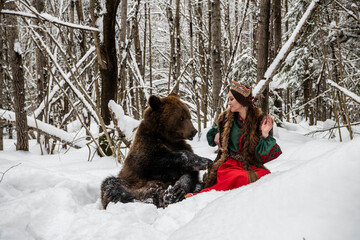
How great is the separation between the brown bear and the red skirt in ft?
0.62

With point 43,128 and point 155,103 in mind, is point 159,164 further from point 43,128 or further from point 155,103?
point 43,128

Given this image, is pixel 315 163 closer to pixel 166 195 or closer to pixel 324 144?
pixel 166 195

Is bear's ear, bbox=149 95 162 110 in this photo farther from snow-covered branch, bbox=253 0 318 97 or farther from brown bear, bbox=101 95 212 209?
snow-covered branch, bbox=253 0 318 97

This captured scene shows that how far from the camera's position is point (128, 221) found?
183cm

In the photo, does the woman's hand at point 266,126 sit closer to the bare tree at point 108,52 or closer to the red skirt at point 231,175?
the red skirt at point 231,175

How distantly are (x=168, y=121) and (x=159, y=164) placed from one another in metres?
0.48

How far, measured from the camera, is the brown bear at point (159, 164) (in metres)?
2.67

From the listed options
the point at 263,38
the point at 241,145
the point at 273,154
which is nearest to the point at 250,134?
the point at 241,145

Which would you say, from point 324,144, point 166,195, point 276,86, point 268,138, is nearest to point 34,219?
point 166,195

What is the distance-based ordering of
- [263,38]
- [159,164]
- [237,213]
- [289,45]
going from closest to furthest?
1. [237,213]
2. [159,164]
3. [289,45]
4. [263,38]

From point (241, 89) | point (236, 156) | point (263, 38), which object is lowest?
point (236, 156)

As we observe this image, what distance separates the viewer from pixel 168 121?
3.00 meters

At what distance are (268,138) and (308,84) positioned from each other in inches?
454

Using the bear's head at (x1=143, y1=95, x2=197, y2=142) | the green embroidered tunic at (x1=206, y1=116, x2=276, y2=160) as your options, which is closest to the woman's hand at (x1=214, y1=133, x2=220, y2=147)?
A: the green embroidered tunic at (x1=206, y1=116, x2=276, y2=160)
